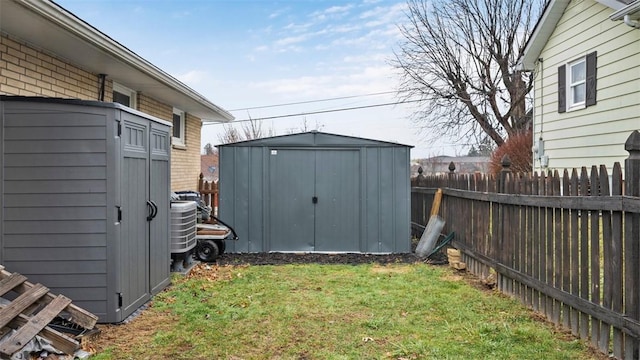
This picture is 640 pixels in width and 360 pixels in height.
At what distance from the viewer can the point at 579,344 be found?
3.84m

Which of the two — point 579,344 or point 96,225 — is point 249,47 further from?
point 579,344

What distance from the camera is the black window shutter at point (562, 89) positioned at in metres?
9.86

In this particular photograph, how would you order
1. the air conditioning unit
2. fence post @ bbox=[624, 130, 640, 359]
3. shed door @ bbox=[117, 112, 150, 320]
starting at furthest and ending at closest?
the air conditioning unit
shed door @ bbox=[117, 112, 150, 320]
fence post @ bbox=[624, 130, 640, 359]

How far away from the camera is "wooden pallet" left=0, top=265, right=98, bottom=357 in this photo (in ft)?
11.1

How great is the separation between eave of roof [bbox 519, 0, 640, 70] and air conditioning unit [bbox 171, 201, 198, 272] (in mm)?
8664

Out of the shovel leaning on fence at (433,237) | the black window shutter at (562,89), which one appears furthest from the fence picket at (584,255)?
the black window shutter at (562,89)

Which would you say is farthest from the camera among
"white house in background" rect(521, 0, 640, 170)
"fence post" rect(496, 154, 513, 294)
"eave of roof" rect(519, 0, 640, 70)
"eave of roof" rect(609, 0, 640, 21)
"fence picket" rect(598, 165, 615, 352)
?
"eave of roof" rect(519, 0, 640, 70)

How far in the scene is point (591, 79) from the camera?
8.74m

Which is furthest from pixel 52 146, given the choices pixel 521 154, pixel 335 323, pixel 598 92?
A: pixel 521 154

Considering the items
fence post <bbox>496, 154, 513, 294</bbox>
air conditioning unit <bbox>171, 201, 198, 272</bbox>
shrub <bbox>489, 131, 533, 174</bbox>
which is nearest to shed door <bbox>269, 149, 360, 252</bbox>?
air conditioning unit <bbox>171, 201, 198, 272</bbox>

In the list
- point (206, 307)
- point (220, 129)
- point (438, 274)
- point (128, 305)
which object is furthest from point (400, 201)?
point (220, 129)

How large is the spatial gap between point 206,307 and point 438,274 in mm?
3481

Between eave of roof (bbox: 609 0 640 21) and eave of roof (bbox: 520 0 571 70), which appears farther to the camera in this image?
eave of roof (bbox: 520 0 571 70)

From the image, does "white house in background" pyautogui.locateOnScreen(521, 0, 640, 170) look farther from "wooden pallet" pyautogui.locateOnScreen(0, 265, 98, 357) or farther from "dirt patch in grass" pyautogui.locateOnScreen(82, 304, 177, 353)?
"wooden pallet" pyautogui.locateOnScreen(0, 265, 98, 357)
